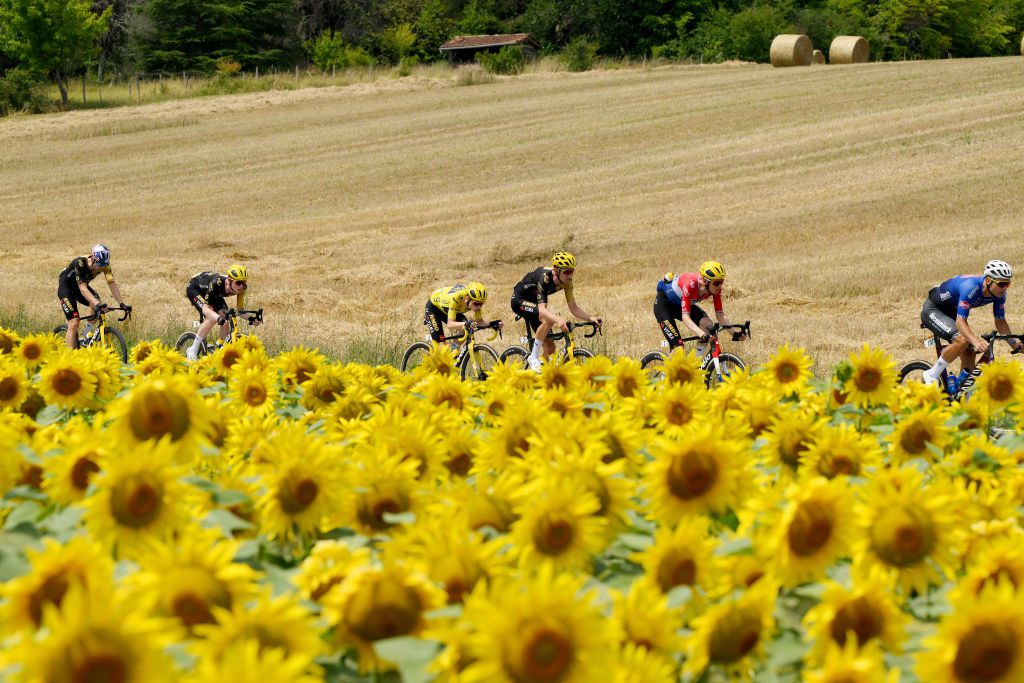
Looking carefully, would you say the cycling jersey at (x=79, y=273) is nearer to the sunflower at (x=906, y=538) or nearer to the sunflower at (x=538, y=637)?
the sunflower at (x=906, y=538)

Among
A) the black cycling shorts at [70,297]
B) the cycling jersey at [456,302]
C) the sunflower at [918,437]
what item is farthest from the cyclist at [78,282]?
the sunflower at [918,437]

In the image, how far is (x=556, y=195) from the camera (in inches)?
1244

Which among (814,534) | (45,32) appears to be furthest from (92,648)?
(45,32)

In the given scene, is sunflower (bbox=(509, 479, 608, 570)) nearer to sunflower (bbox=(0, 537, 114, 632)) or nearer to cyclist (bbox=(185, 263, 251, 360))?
sunflower (bbox=(0, 537, 114, 632))

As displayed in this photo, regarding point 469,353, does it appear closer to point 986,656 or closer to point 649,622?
point 649,622

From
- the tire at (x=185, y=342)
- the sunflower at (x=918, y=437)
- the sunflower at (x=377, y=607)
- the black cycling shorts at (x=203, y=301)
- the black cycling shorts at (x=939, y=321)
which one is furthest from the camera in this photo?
the black cycling shorts at (x=203, y=301)

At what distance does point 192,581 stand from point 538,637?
0.62 m

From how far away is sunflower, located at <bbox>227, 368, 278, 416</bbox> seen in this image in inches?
177

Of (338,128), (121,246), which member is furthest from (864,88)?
(121,246)

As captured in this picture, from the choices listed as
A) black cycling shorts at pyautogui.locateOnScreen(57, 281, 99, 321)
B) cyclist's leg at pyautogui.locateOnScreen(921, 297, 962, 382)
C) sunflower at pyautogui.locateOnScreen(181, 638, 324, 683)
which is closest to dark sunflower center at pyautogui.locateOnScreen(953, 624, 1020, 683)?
sunflower at pyautogui.locateOnScreen(181, 638, 324, 683)

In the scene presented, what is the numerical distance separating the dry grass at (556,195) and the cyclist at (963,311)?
253cm

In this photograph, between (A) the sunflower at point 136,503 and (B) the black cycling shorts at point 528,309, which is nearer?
(A) the sunflower at point 136,503

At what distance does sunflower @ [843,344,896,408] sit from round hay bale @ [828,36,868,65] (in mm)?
52166

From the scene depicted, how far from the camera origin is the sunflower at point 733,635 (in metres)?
2.17
